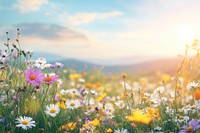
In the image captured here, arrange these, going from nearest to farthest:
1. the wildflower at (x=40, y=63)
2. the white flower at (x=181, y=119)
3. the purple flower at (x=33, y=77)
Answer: the white flower at (x=181, y=119) → the purple flower at (x=33, y=77) → the wildflower at (x=40, y=63)

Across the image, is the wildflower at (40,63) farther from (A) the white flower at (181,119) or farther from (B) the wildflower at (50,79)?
(A) the white flower at (181,119)

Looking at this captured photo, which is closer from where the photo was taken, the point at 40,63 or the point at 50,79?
the point at 50,79

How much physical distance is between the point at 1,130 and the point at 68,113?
0.97 meters

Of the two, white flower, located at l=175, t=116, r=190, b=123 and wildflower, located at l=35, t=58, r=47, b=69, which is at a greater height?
wildflower, located at l=35, t=58, r=47, b=69

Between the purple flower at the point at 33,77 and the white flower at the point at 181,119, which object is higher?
the purple flower at the point at 33,77

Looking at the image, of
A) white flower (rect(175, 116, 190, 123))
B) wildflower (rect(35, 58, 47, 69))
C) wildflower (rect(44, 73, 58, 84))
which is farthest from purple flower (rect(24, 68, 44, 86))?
white flower (rect(175, 116, 190, 123))

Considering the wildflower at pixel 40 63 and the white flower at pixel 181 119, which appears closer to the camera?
the white flower at pixel 181 119

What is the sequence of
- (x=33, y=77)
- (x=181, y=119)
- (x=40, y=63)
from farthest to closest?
(x=40, y=63), (x=33, y=77), (x=181, y=119)

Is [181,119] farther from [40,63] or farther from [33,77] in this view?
[40,63]

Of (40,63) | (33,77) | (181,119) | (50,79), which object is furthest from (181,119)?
(40,63)

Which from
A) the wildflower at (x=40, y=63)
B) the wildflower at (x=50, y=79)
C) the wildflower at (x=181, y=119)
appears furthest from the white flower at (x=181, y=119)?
the wildflower at (x=40, y=63)

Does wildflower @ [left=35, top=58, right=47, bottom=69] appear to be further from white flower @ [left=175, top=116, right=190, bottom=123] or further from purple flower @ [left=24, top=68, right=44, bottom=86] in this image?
white flower @ [left=175, top=116, right=190, bottom=123]

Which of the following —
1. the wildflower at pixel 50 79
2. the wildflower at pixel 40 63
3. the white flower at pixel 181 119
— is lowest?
the white flower at pixel 181 119

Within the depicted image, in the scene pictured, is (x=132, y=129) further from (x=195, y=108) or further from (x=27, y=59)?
(x=27, y=59)
